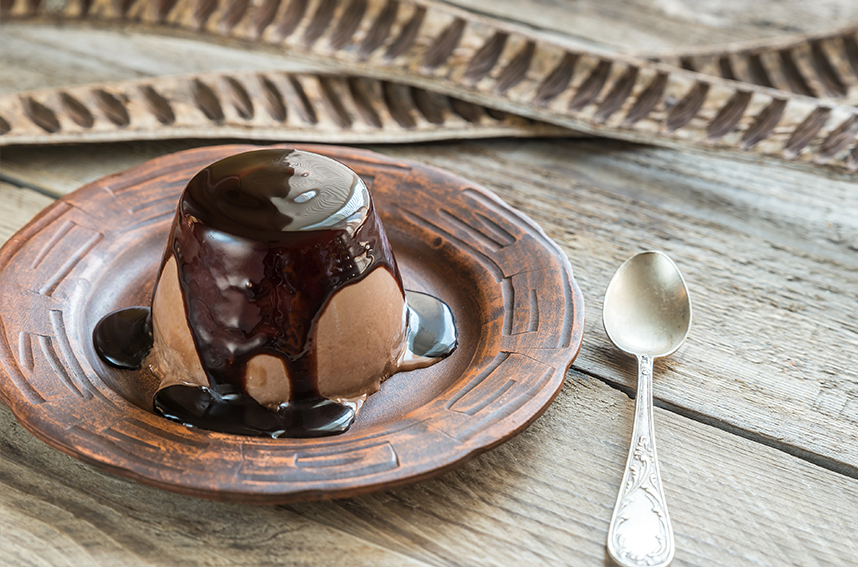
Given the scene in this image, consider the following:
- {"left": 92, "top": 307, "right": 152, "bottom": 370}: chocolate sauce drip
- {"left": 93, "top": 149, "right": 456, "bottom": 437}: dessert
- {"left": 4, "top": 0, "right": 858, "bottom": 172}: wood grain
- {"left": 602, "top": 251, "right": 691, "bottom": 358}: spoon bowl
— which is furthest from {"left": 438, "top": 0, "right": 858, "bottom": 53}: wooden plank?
{"left": 92, "top": 307, "right": 152, "bottom": 370}: chocolate sauce drip

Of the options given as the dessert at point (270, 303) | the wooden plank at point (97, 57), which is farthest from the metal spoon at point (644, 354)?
the wooden plank at point (97, 57)

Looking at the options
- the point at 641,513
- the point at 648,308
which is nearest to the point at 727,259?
the point at 648,308

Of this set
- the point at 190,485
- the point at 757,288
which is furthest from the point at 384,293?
the point at 757,288

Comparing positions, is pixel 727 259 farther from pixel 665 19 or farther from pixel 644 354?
pixel 665 19

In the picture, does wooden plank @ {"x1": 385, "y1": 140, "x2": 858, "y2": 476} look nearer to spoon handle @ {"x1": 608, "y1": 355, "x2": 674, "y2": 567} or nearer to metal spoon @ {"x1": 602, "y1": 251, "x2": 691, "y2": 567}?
metal spoon @ {"x1": 602, "y1": 251, "x2": 691, "y2": 567}

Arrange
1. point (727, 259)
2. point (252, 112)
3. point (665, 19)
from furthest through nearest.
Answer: point (665, 19)
point (252, 112)
point (727, 259)

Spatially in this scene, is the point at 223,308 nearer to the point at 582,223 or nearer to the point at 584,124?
the point at 582,223

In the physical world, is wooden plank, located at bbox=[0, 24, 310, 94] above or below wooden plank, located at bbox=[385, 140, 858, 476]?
above
